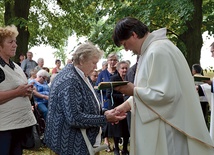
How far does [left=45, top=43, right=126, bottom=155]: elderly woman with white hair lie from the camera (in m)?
3.53

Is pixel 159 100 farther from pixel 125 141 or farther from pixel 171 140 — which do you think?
pixel 125 141

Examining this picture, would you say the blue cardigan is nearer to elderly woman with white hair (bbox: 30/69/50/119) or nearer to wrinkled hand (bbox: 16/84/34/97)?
wrinkled hand (bbox: 16/84/34/97)

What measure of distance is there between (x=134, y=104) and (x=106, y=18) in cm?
1076

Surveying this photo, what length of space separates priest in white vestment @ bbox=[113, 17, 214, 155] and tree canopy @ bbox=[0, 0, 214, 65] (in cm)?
779

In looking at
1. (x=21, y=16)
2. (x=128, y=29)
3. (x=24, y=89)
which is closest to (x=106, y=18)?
(x=21, y=16)

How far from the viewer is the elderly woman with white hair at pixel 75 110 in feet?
11.6

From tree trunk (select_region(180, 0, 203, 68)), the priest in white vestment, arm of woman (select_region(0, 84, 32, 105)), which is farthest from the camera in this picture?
tree trunk (select_region(180, 0, 203, 68))

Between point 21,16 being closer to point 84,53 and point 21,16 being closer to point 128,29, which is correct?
point 84,53

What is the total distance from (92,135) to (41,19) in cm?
1431

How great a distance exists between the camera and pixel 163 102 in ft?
10.9

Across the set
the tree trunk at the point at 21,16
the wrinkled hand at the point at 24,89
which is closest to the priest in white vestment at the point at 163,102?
the wrinkled hand at the point at 24,89

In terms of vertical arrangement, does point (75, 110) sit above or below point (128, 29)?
below

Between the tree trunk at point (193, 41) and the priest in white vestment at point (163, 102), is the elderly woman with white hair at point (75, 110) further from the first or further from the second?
→ the tree trunk at point (193, 41)

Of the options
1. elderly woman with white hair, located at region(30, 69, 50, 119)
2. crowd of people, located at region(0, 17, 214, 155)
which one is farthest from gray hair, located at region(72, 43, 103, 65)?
elderly woman with white hair, located at region(30, 69, 50, 119)
